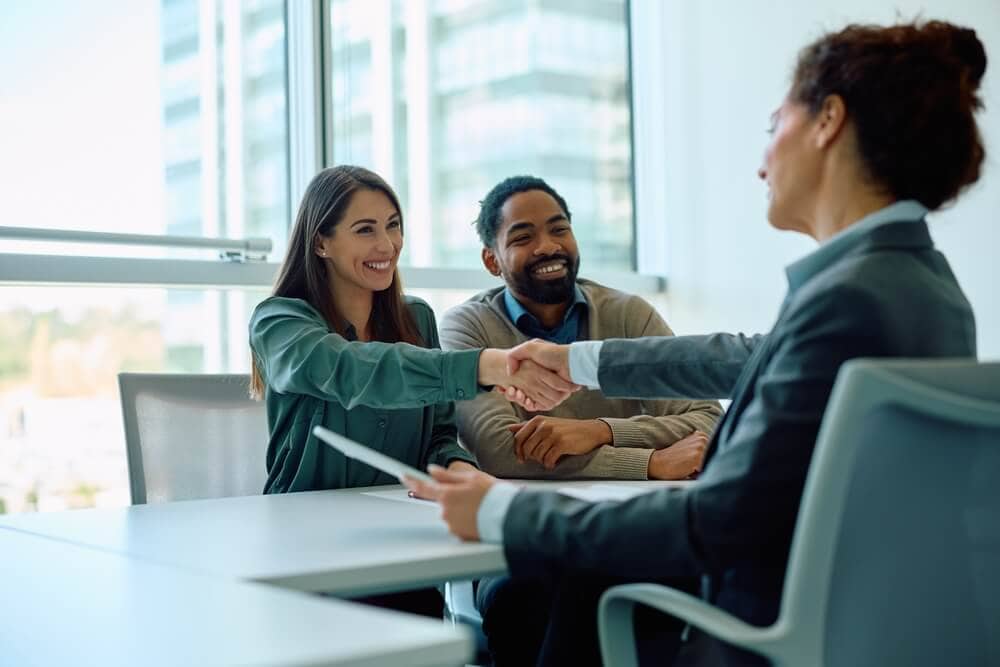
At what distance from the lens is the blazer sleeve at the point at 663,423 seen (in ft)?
7.48

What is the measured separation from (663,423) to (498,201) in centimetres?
94

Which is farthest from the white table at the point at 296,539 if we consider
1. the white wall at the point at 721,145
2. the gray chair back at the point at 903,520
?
the white wall at the point at 721,145

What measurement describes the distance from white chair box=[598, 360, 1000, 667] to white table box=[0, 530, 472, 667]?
0.34 meters

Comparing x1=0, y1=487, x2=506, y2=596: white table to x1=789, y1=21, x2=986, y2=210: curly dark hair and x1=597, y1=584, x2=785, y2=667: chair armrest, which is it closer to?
x1=597, y1=584, x2=785, y2=667: chair armrest

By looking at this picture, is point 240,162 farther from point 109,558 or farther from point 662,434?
point 109,558

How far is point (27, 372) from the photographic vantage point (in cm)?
318

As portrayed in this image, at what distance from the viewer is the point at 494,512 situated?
1.35m

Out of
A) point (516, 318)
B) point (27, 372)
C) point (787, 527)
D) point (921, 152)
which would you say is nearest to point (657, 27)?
point (516, 318)

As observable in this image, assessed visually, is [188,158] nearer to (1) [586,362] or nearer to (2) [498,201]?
(2) [498,201]

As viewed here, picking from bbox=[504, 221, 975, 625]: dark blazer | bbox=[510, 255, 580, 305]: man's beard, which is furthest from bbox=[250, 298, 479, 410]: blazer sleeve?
bbox=[510, 255, 580, 305]: man's beard

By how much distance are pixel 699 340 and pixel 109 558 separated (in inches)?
40.6

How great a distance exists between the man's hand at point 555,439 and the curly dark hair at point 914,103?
0.97 metres

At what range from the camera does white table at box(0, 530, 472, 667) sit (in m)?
0.80

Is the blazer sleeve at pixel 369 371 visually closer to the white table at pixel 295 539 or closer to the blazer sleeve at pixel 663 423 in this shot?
the white table at pixel 295 539
